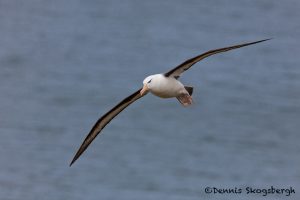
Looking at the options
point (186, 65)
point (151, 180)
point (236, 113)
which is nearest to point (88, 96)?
point (236, 113)

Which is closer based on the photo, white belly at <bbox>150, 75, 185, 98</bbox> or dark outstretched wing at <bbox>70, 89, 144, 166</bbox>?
white belly at <bbox>150, 75, 185, 98</bbox>

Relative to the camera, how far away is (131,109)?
19.9 metres

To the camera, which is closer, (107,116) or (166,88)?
(166,88)

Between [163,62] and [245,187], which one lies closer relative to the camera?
[245,187]

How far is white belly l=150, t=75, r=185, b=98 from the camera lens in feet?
31.3

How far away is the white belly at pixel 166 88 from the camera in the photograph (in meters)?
9.55

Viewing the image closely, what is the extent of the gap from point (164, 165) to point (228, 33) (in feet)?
21.0

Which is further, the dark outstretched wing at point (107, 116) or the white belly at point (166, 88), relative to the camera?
the dark outstretched wing at point (107, 116)

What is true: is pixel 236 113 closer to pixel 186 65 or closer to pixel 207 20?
pixel 207 20

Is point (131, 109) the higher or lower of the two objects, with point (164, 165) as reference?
higher

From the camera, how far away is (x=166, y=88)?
31.4 feet

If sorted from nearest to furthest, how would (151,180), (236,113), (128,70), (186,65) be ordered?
(186,65)
(151,180)
(236,113)
(128,70)

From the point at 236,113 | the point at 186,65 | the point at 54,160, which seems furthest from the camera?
the point at 236,113

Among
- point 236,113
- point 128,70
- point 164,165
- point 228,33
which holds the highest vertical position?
point 228,33
